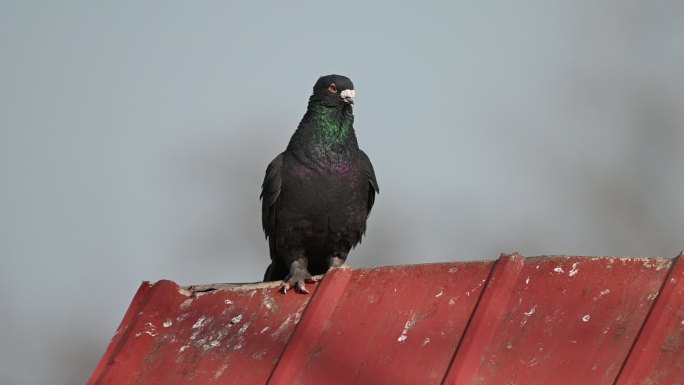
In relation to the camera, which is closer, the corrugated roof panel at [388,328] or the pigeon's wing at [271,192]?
the corrugated roof panel at [388,328]

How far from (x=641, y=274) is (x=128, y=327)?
7.77 ft

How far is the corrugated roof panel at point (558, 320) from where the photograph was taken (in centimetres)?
412

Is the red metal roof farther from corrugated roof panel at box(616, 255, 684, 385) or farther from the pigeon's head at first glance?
the pigeon's head

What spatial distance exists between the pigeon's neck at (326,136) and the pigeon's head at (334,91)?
0.15 ft

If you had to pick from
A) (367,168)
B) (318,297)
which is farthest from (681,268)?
(367,168)

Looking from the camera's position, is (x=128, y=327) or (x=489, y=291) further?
(x=128, y=327)

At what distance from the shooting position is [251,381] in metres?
4.79

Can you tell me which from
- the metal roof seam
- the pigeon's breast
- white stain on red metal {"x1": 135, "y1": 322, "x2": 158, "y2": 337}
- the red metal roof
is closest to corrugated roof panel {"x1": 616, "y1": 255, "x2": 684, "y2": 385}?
the red metal roof

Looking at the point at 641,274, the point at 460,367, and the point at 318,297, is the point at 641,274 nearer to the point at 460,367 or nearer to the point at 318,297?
the point at 460,367

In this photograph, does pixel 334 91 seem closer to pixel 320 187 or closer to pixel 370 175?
pixel 370 175

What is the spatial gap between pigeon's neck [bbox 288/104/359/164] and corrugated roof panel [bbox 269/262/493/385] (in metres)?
2.23

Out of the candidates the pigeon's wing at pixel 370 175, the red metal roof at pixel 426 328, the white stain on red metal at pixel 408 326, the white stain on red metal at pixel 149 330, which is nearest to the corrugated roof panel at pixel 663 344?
the red metal roof at pixel 426 328

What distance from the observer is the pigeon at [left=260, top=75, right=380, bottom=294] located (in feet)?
24.0

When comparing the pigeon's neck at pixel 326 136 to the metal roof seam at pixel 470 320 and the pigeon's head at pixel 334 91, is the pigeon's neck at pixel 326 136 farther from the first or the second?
the metal roof seam at pixel 470 320
